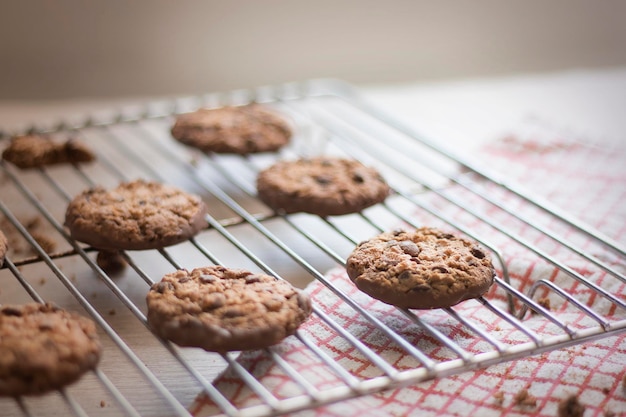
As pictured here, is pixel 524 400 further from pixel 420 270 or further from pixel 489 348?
pixel 420 270

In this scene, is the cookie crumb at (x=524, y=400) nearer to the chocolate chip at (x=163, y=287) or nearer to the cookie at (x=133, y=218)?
the chocolate chip at (x=163, y=287)

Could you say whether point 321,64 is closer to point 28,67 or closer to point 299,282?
point 28,67

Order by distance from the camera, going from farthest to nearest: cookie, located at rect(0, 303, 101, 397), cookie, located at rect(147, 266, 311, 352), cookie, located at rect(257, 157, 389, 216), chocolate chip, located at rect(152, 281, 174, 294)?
cookie, located at rect(257, 157, 389, 216), chocolate chip, located at rect(152, 281, 174, 294), cookie, located at rect(147, 266, 311, 352), cookie, located at rect(0, 303, 101, 397)

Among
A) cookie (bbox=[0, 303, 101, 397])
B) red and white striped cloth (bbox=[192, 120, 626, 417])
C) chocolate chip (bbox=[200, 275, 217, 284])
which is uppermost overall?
chocolate chip (bbox=[200, 275, 217, 284])

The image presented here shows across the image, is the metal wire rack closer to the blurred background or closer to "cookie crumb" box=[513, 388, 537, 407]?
"cookie crumb" box=[513, 388, 537, 407]

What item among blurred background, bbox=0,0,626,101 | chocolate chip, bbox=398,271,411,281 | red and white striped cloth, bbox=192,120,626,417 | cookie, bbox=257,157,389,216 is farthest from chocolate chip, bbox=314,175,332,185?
blurred background, bbox=0,0,626,101

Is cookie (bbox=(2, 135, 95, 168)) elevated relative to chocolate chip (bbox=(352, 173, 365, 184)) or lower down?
lower down

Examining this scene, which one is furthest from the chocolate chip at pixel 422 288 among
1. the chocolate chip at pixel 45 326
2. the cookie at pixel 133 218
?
the chocolate chip at pixel 45 326
